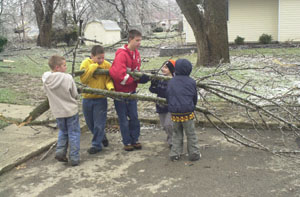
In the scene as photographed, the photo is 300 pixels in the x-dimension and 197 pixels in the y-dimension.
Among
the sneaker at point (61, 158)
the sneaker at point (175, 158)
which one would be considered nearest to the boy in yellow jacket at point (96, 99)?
the sneaker at point (61, 158)

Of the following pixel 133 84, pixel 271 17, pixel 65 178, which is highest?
pixel 271 17

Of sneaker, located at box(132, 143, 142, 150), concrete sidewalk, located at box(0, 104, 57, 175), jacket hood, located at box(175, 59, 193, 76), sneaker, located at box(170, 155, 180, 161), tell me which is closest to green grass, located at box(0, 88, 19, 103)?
concrete sidewalk, located at box(0, 104, 57, 175)

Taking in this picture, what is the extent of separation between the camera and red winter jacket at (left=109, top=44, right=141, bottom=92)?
4462mm

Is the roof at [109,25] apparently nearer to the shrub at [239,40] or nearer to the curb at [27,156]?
the shrub at [239,40]

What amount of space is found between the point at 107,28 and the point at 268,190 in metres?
30.0

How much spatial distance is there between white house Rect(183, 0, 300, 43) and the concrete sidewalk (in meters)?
17.7

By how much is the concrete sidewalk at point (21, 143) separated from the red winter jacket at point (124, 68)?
1.47 meters

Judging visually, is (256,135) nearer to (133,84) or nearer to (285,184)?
(285,184)

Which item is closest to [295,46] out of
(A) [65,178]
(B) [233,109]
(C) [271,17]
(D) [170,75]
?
(C) [271,17]

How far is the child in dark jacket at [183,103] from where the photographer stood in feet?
13.6

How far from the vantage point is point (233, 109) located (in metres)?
6.41

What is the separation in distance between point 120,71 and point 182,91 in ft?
2.94

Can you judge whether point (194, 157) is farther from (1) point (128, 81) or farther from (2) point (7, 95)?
(2) point (7, 95)

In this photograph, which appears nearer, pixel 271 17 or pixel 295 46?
pixel 295 46
